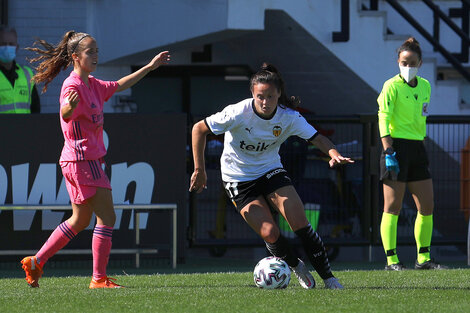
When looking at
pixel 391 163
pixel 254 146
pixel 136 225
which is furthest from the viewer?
pixel 136 225

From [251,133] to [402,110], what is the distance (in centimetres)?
275

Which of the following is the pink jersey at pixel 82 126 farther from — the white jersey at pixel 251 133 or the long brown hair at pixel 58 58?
the white jersey at pixel 251 133

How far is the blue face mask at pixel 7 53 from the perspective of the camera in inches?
486

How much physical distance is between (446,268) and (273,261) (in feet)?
9.82

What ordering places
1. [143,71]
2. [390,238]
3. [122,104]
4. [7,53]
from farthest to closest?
[122,104] < [7,53] < [390,238] < [143,71]

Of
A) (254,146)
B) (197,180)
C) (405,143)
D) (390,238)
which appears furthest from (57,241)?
(405,143)

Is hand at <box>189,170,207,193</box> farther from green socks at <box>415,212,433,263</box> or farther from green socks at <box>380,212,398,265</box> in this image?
green socks at <box>415,212,433,263</box>

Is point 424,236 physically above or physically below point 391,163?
below

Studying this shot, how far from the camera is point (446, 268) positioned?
35.6 ft

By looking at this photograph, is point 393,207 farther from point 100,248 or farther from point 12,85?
point 12,85

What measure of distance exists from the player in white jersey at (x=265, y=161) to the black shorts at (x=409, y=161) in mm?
2413

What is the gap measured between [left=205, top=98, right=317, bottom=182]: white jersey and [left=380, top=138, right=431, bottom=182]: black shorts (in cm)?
241

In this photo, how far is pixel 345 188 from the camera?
1249cm

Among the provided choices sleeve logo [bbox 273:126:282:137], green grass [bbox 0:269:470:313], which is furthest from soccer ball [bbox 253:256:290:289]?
sleeve logo [bbox 273:126:282:137]
